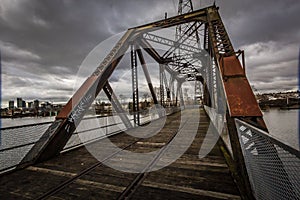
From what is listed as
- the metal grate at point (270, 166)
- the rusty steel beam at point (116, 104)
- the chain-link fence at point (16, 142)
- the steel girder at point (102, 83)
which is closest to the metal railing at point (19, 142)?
the chain-link fence at point (16, 142)

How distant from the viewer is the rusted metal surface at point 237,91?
340cm

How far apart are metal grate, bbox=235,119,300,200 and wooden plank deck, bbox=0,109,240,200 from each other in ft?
1.76

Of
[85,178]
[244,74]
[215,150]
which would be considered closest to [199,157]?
[215,150]

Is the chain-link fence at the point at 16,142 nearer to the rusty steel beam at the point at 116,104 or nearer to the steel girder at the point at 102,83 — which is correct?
the steel girder at the point at 102,83

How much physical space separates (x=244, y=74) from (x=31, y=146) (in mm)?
6396

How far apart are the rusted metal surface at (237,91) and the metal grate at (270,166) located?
764 mm

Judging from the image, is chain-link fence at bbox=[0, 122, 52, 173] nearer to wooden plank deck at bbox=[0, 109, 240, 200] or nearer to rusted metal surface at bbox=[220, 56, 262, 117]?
wooden plank deck at bbox=[0, 109, 240, 200]

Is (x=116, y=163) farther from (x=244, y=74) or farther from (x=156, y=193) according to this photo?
(x=244, y=74)

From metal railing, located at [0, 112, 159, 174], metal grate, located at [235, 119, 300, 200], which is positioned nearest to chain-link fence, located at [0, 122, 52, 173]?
metal railing, located at [0, 112, 159, 174]

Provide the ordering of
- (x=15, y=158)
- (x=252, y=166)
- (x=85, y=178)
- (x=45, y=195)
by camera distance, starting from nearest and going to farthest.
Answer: (x=252, y=166) < (x=45, y=195) < (x=85, y=178) < (x=15, y=158)

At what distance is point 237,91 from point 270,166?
234cm

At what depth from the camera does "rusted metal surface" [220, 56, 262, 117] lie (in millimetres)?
3398

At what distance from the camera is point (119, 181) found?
125 inches

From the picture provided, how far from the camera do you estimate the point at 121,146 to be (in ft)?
18.9
